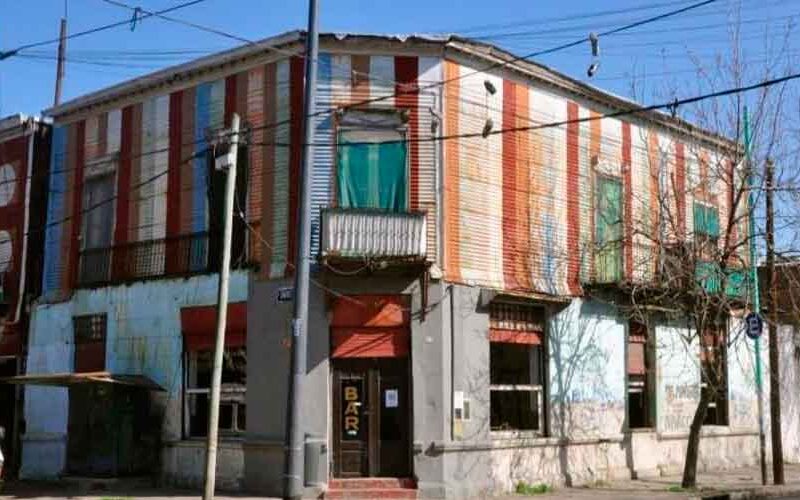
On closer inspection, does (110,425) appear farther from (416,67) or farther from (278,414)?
(416,67)

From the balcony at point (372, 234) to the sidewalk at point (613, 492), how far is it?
15.8 ft

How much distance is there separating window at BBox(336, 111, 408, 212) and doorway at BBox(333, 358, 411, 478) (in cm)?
306

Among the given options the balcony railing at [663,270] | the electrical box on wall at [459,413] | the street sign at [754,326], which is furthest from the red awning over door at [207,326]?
the street sign at [754,326]

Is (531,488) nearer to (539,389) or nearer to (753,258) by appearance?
(539,389)

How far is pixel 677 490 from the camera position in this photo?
788 inches

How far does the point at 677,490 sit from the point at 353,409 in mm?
6738

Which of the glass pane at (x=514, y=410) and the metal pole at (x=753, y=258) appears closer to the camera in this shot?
the glass pane at (x=514, y=410)

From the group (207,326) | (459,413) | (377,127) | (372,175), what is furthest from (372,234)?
(207,326)

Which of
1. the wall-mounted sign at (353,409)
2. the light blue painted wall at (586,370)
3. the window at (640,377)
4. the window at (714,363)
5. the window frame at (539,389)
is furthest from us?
the window at (640,377)

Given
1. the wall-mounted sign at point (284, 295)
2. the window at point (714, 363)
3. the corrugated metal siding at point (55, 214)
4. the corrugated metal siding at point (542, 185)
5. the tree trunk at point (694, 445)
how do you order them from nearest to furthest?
the wall-mounted sign at point (284, 295), the corrugated metal siding at point (542, 185), the tree trunk at point (694, 445), the window at point (714, 363), the corrugated metal siding at point (55, 214)

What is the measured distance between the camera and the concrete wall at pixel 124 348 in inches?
816

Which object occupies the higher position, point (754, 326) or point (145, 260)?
point (145, 260)

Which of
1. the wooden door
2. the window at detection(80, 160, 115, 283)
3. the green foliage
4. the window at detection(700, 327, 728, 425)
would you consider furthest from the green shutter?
the window at detection(80, 160, 115, 283)

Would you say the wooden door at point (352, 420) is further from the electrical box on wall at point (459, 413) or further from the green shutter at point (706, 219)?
the green shutter at point (706, 219)
